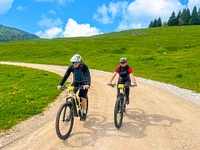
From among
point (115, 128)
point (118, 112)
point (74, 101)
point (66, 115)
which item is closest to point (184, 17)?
point (118, 112)

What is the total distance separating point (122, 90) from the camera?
10594 mm

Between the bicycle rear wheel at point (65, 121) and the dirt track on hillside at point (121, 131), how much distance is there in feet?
0.86

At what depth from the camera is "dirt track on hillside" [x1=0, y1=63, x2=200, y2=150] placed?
8.66 m

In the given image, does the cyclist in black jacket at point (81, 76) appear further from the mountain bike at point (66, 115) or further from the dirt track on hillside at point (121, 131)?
the dirt track on hillside at point (121, 131)

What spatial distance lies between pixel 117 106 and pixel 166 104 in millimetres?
6187

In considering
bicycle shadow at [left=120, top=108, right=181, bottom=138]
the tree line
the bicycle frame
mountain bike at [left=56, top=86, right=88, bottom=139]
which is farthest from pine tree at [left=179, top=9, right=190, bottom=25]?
mountain bike at [left=56, top=86, right=88, bottom=139]

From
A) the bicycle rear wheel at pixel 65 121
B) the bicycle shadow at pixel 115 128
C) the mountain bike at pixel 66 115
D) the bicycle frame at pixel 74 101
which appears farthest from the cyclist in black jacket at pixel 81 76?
the bicycle rear wheel at pixel 65 121

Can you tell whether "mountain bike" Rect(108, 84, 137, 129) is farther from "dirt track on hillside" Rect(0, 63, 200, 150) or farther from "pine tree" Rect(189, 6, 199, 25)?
"pine tree" Rect(189, 6, 199, 25)

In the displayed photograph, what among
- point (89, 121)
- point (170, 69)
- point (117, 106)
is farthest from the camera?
point (170, 69)

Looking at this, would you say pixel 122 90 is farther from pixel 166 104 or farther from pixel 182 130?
pixel 166 104

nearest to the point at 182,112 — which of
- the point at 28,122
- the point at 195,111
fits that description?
the point at 195,111

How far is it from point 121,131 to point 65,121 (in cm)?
252

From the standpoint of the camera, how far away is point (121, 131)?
10.0 meters

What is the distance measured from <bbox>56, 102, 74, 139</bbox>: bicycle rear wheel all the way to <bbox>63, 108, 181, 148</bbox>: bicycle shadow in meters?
0.27
